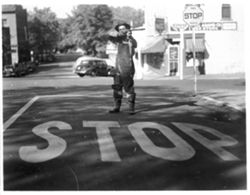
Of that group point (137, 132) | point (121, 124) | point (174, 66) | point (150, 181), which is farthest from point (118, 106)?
point (174, 66)

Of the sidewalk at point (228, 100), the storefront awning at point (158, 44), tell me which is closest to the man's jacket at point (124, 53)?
the sidewalk at point (228, 100)

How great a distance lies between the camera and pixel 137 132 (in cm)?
508

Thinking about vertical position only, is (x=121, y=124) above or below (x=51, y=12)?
below

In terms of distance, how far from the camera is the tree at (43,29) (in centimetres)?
444

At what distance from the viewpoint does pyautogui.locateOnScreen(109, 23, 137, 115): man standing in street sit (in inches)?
197

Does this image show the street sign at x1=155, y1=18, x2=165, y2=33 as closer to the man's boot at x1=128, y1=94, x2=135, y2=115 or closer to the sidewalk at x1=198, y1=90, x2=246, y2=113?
the sidewalk at x1=198, y1=90, x2=246, y2=113

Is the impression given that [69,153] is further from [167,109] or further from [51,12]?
[167,109]

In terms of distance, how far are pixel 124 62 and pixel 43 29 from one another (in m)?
1.35

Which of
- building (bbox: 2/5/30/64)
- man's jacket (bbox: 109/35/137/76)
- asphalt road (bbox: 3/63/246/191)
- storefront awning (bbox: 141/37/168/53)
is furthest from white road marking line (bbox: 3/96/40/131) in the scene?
storefront awning (bbox: 141/37/168/53)

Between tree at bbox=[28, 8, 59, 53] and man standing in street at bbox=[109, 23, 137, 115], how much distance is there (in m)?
0.84

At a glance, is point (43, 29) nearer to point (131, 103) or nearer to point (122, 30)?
point (122, 30)

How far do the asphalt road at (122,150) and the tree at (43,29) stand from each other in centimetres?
64

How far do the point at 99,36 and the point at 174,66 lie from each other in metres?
14.4

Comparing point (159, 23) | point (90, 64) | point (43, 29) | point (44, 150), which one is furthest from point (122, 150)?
point (159, 23)
